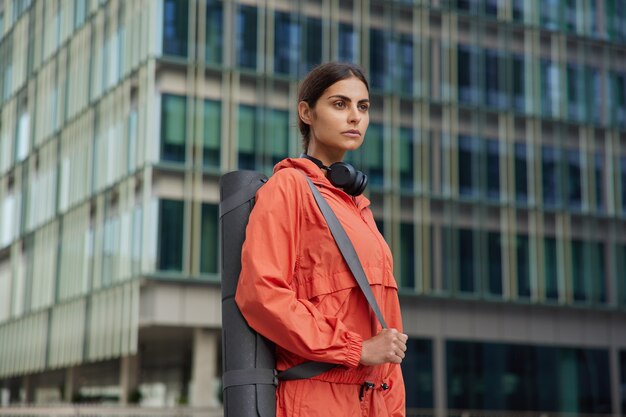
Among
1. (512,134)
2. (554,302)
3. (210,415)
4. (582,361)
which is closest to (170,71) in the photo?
(210,415)

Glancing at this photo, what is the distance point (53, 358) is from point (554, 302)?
17.0m

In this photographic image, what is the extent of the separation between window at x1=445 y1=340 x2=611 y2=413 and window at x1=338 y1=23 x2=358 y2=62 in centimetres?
987

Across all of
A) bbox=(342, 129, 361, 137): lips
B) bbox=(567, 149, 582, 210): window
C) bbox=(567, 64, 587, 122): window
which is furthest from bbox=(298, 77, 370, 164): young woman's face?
bbox=(567, 64, 587, 122): window

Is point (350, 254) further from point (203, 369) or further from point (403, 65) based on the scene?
point (403, 65)

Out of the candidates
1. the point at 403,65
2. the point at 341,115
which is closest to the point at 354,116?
the point at 341,115

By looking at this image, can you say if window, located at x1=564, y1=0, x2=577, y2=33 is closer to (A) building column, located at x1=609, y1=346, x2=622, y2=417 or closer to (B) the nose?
(A) building column, located at x1=609, y1=346, x2=622, y2=417

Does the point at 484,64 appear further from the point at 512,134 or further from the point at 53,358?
the point at 53,358

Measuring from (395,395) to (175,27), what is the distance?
2950 cm

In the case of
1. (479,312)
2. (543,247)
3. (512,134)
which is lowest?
(479,312)

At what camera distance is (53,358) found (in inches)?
1448

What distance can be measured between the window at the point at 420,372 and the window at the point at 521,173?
598 centimetres

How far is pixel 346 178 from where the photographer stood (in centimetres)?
304

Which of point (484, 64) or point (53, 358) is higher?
point (484, 64)

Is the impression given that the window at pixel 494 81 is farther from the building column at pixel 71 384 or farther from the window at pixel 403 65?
the building column at pixel 71 384
